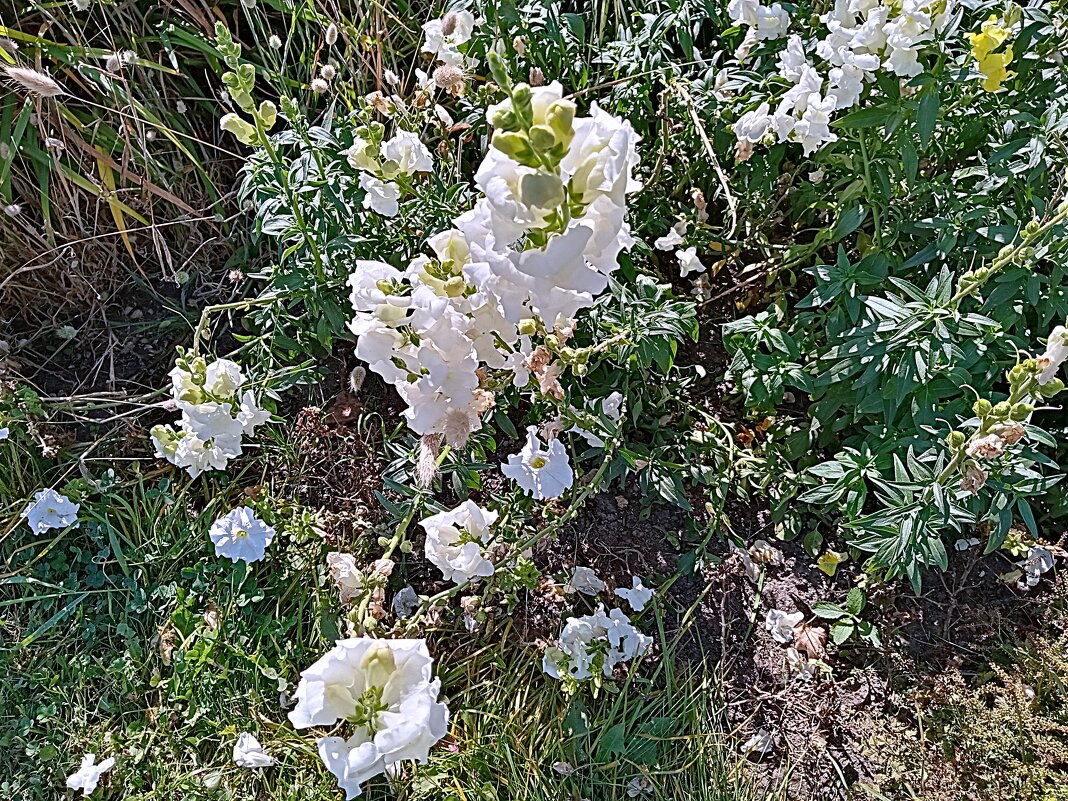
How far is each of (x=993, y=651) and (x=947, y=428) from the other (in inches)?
30.3

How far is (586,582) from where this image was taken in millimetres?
2482

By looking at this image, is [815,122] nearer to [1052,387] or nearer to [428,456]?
[1052,387]

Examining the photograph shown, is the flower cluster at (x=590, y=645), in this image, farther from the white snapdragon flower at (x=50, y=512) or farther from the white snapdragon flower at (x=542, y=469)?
the white snapdragon flower at (x=50, y=512)

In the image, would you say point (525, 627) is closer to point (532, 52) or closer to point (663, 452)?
point (663, 452)

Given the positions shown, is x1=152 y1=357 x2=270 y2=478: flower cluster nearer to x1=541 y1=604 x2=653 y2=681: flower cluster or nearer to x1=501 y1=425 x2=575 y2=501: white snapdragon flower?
x1=501 y1=425 x2=575 y2=501: white snapdragon flower

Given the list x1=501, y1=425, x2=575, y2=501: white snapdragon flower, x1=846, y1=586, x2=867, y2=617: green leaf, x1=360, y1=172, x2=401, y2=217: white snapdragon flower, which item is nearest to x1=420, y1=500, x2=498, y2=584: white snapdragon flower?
x1=501, y1=425, x2=575, y2=501: white snapdragon flower

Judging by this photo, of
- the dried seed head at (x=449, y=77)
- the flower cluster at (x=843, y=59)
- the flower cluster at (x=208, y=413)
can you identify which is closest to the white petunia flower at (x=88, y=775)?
the flower cluster at (x=208, y=413)

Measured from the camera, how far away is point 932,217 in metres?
2.23

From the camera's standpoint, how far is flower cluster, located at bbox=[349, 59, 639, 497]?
1135 millimetres

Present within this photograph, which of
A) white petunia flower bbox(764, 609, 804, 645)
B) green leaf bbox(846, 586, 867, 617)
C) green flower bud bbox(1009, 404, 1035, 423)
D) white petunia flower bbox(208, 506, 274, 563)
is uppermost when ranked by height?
green flower bud bbox(1009, 404, 1035, 423)

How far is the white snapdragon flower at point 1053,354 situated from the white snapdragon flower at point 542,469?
1.07 meters

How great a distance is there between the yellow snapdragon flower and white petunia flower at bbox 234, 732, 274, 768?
8.75 ft

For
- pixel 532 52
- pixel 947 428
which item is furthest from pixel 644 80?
pixel 947 428

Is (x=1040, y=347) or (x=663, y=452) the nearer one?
(x=1040, y=347)
